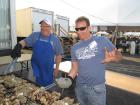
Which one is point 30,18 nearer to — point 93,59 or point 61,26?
point 61,26

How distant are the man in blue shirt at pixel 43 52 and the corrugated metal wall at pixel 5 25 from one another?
3081mm

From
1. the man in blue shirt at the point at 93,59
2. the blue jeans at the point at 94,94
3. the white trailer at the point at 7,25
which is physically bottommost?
the blue jeans at the point at 94,94

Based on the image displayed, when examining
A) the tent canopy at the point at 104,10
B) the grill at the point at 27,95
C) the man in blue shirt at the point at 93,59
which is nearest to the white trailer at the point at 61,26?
the tent canopy at the point at 104,10

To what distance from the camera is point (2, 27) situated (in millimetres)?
6742

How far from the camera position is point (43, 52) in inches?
150

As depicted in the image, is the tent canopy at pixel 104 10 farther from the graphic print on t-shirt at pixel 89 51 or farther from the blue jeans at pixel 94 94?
the blue jeans at pixel 94 94

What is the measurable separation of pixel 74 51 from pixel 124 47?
1645 cm

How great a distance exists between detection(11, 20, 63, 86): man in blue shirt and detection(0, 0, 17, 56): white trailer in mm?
3043

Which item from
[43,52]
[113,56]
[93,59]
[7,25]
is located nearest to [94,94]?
[93,59]

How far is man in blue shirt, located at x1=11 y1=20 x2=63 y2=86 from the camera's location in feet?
12.3

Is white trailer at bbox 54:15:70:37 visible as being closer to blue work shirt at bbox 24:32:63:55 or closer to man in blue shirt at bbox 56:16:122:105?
blue work shirt at bbox 24:32:63:55

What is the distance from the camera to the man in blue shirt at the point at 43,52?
12.3 ft

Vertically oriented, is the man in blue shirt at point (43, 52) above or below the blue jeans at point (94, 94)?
above

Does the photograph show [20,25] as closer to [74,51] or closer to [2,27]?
[2,27]
